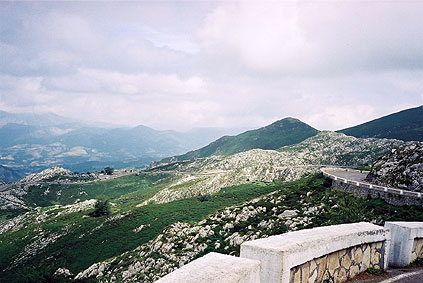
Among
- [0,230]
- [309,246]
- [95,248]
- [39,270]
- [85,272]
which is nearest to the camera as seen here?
[309,246]

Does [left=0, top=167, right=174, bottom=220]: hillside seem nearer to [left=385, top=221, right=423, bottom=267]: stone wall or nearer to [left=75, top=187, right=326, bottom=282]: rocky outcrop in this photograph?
[left=75, top=187, right=326, bottom=282]: rocky outcrop

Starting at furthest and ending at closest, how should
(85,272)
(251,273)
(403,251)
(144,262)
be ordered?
(85,272)
(144,262)
(403,251)
(251,273)

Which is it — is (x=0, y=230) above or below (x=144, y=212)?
below

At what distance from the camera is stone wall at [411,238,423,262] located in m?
9.82

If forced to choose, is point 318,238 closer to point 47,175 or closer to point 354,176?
point 354,176

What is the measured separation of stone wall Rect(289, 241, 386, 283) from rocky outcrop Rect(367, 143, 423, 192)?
78.0 feet

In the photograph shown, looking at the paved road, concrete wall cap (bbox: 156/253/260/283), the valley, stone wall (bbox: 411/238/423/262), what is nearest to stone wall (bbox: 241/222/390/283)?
concrete wall cap (bbox: 156/253/260/283)

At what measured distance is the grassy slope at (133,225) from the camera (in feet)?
82.0

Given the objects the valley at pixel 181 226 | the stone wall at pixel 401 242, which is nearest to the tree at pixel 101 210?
the valley at pixel 181 226

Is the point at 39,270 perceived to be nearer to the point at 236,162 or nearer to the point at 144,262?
the point at 144,262

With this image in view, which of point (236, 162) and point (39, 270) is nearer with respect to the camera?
point (39, 270)

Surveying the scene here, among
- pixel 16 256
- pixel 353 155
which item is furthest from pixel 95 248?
pixel 353 155

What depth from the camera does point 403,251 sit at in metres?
9.52

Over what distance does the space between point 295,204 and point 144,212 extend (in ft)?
119
